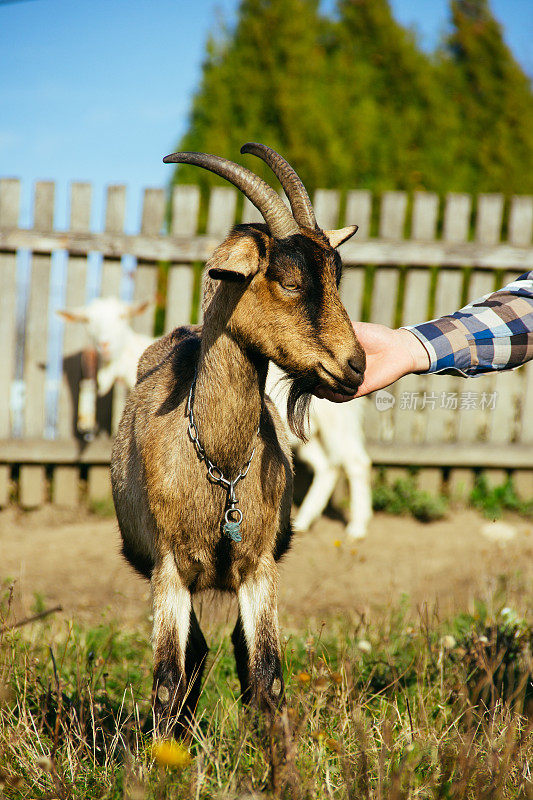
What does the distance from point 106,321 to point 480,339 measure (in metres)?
4.45

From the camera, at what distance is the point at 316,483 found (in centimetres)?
666

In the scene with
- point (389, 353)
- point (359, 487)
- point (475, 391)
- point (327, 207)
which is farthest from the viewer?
point (475, 391)

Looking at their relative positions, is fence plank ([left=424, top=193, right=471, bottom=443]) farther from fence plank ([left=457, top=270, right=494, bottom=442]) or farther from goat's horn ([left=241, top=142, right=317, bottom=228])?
goat's horn ([left=241, top=142, right=317, bottom=228])

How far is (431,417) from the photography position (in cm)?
704

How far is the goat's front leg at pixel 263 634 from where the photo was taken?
2.42m

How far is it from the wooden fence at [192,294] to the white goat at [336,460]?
43 centimetres

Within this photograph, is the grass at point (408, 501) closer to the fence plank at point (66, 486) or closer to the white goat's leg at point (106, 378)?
the white goat's leg at point (106, 378)

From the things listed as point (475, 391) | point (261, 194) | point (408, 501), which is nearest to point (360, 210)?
point (475, 391)

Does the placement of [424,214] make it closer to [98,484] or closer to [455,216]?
[455,216]

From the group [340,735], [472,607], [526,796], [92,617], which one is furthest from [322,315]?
[92,617]

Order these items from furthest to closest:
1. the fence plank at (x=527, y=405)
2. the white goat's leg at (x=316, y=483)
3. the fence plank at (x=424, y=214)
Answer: the fence plank at (x=527, y=405) → the fence plank at (x=424, y=214) → the white goat's leg at (x=316, y=483)

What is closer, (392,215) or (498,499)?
(392,215)

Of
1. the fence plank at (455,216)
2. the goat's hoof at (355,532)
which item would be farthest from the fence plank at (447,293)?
the goat's hoof at (355,532)

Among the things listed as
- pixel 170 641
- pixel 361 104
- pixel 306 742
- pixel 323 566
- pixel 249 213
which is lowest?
pixel 323 566
